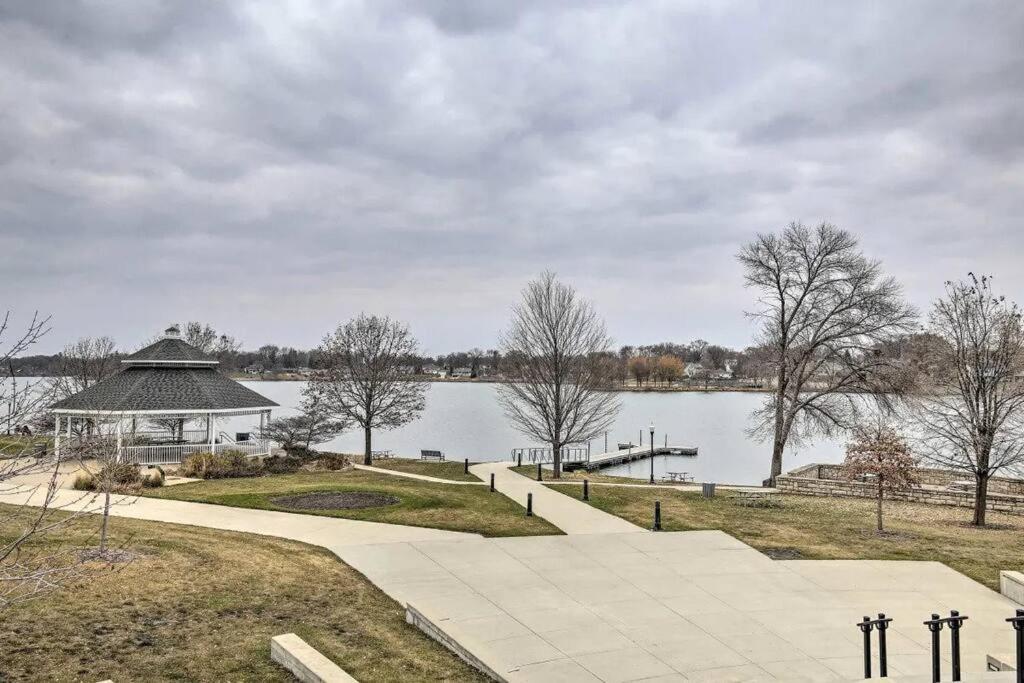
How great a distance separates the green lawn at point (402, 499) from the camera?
1739 centimetres

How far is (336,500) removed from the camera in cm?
2055

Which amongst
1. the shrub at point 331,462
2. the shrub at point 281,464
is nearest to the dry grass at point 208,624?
the shrub at point 281,464

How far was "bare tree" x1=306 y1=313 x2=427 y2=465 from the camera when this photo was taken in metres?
38.1

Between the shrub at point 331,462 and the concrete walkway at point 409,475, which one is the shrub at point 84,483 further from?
the concrete walkway at point 409,475

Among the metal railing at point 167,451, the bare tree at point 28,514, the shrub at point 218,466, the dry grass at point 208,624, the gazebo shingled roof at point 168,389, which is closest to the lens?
the bare tree at point 28,514

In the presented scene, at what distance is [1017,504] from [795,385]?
1048 centimetres

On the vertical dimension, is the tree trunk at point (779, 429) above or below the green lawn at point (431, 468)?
above

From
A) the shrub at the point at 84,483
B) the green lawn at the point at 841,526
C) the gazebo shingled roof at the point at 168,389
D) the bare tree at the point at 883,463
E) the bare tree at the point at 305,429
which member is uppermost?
the gazebo shingled roof at the point at 168,389

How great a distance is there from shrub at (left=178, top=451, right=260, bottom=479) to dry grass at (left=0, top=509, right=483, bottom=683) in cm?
1348

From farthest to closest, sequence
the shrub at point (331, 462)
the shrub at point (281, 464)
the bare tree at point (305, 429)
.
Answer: the bare tree at point (305, 429), the shrub at point (331, 462), the shrub at point (281, 464)

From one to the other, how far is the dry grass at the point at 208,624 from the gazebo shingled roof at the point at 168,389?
1727cm

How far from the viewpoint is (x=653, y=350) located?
171750 millimetres

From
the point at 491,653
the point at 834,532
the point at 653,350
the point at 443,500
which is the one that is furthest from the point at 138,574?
the point at 653,350

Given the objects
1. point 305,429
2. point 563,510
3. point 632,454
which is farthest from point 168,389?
point 632,454
